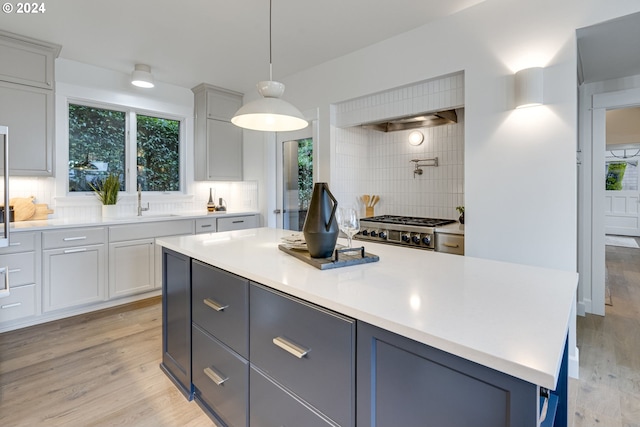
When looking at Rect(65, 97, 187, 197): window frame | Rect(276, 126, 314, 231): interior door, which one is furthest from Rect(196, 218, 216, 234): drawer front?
Rect(276, 126, 314, 231): interior door

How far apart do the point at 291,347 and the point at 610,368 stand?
2.46 metres

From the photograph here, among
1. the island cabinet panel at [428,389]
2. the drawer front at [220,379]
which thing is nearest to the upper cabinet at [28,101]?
the drawer front at [220,379]

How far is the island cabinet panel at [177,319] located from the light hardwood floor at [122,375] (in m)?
0.10

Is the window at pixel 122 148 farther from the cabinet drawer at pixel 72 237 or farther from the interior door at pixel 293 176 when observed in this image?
the interior door at pixel 293 176

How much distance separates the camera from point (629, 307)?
3.35 m

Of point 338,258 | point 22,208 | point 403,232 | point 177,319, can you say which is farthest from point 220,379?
point 22,208

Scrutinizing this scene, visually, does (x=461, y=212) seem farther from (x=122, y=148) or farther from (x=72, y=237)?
(x=122, y=148)

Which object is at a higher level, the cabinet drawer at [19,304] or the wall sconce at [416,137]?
the wall sconce at [416,137]

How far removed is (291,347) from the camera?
1.15 m

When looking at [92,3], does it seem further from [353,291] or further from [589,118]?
[589,118]

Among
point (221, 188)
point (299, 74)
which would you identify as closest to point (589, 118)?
point (299, 74)

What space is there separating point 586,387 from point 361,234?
6.63ft

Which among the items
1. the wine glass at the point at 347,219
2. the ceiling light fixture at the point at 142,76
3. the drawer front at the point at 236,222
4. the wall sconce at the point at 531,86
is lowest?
the drawer front at the point at 236,222

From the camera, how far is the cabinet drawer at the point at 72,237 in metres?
2.87
